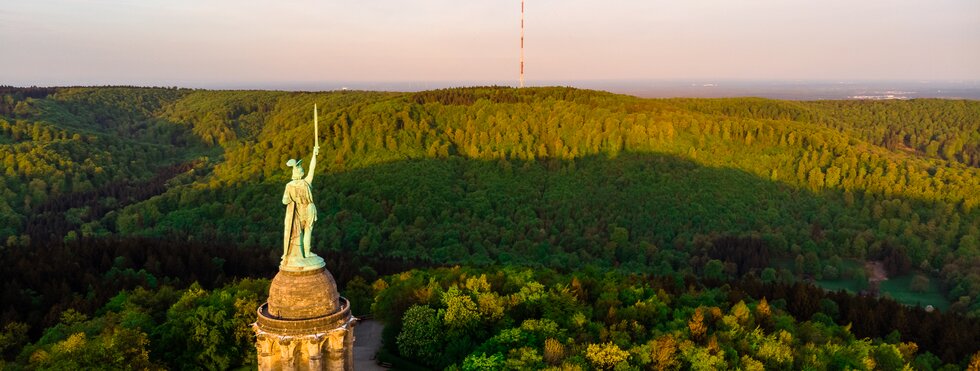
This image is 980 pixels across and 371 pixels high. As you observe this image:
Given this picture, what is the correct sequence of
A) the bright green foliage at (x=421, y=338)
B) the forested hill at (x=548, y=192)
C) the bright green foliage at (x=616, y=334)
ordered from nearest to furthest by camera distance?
the bright green foliage at (x=616, y=334) < the bright green foliage at (x=421, y=338) < the forested hill at (x=548, y=192)

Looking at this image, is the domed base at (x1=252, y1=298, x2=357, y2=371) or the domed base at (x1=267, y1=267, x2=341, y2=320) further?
the domed base at (x1=267, y1=267, x2=341, y2=320)

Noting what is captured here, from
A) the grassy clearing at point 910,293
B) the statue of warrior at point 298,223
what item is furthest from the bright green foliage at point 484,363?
the grassy clearing at point 910,293

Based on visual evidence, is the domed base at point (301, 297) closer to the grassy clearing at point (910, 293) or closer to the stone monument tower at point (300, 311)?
the stone monument tower at point (300, 311)

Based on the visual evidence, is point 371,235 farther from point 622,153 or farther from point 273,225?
point 622,153

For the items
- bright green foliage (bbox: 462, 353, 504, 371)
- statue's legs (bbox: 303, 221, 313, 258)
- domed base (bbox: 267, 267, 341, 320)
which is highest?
statue's legs (bbox: 303, 221, 313, 258)

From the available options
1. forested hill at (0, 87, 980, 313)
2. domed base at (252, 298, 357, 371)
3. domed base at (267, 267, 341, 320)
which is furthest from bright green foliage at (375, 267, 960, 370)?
forested hill at (0, 87, 980, 313)

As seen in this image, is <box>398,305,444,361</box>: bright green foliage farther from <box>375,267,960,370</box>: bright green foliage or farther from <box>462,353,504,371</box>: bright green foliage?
<box>462,353,504,371</box>: bright green foliage

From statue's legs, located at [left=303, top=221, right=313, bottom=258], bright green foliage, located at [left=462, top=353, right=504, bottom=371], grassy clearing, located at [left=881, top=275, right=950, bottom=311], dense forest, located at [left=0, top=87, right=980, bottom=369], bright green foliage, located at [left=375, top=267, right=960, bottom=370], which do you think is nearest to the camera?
statue's legs, located at [left=303, top=221, right=313, bottom=258]
